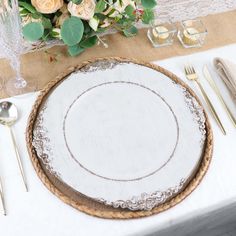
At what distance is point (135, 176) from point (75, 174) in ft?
0.32

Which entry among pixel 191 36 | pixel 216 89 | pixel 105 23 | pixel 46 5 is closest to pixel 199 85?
pixel 216 89

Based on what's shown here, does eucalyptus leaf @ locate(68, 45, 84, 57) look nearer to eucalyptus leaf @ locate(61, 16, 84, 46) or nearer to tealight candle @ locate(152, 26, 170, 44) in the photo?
eucalyptus leaf @ locate(61, 16, 84, 46)

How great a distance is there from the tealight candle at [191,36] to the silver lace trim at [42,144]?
1.24ft

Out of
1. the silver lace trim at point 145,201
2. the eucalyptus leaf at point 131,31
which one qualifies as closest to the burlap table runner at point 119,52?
the eucalyptus leaf at point 131,31

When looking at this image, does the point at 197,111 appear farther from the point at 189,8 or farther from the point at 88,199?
the point at 189,8

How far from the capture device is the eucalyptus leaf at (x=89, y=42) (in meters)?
0.90

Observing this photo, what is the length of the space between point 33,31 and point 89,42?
0.13 meters

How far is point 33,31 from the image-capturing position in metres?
0.83

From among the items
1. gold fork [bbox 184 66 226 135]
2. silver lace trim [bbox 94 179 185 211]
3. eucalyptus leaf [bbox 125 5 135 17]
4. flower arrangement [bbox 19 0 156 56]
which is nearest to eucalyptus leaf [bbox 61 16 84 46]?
flower arrangement [bbox 19 0 156 56]

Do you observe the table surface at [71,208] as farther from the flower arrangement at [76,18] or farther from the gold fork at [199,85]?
the flower arrangement at [76,18]

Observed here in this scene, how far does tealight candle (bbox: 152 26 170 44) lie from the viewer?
3.03ft

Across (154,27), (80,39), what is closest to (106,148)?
(80,39)

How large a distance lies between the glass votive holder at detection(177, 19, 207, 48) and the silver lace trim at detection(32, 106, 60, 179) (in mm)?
377

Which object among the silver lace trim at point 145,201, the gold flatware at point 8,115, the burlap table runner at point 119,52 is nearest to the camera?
the silver lace trim at point 145,201
